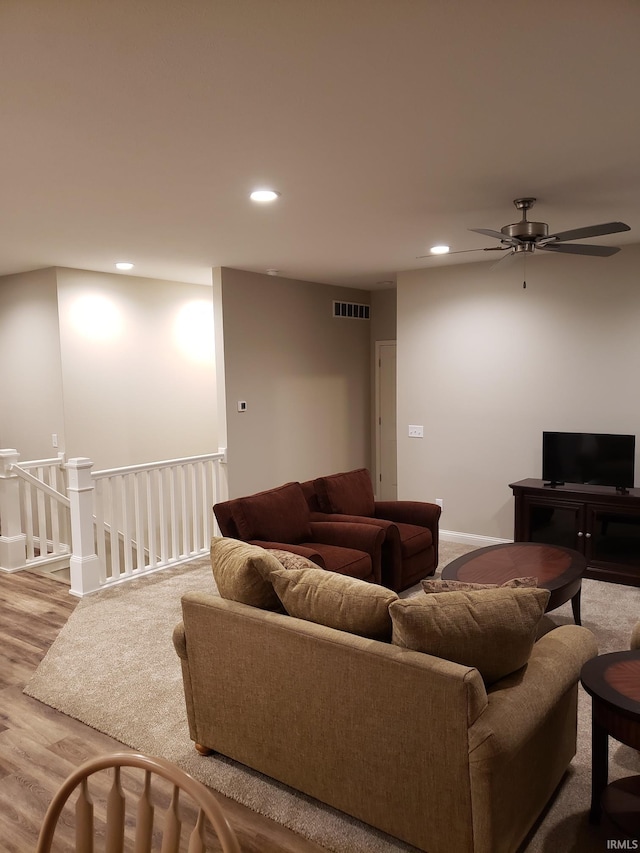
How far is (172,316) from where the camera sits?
6.94 m

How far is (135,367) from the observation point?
6.64m

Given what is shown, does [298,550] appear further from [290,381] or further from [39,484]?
[290,381]

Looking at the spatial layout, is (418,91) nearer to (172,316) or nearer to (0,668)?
(0,668)

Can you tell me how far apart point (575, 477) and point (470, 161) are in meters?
3.18

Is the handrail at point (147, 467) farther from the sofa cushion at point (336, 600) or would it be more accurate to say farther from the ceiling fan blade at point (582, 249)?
the ceiling fan blade at point (582, 249)

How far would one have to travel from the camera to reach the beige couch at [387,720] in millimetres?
1994

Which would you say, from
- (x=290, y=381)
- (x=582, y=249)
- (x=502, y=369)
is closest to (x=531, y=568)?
(x=582, y=249)

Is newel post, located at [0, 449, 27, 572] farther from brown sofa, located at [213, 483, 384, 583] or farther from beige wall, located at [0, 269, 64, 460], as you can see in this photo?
brown sofa, located at [213, 483, 384, 583]

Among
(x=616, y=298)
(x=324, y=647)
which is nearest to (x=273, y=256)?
(x=616, y=298)

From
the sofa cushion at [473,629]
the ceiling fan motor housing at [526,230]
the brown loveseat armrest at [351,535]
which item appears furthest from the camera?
the brown loveseat armrest at [351,535]

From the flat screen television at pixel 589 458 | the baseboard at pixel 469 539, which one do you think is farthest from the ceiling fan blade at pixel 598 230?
the baseboard at pixel 469 539

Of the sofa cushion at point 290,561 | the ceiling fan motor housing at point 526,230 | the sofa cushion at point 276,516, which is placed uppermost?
the ceiling fan motor housing at point 526,230

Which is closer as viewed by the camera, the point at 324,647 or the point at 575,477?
the point at 324,647

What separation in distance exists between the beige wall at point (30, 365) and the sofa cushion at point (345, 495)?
2728 mm
